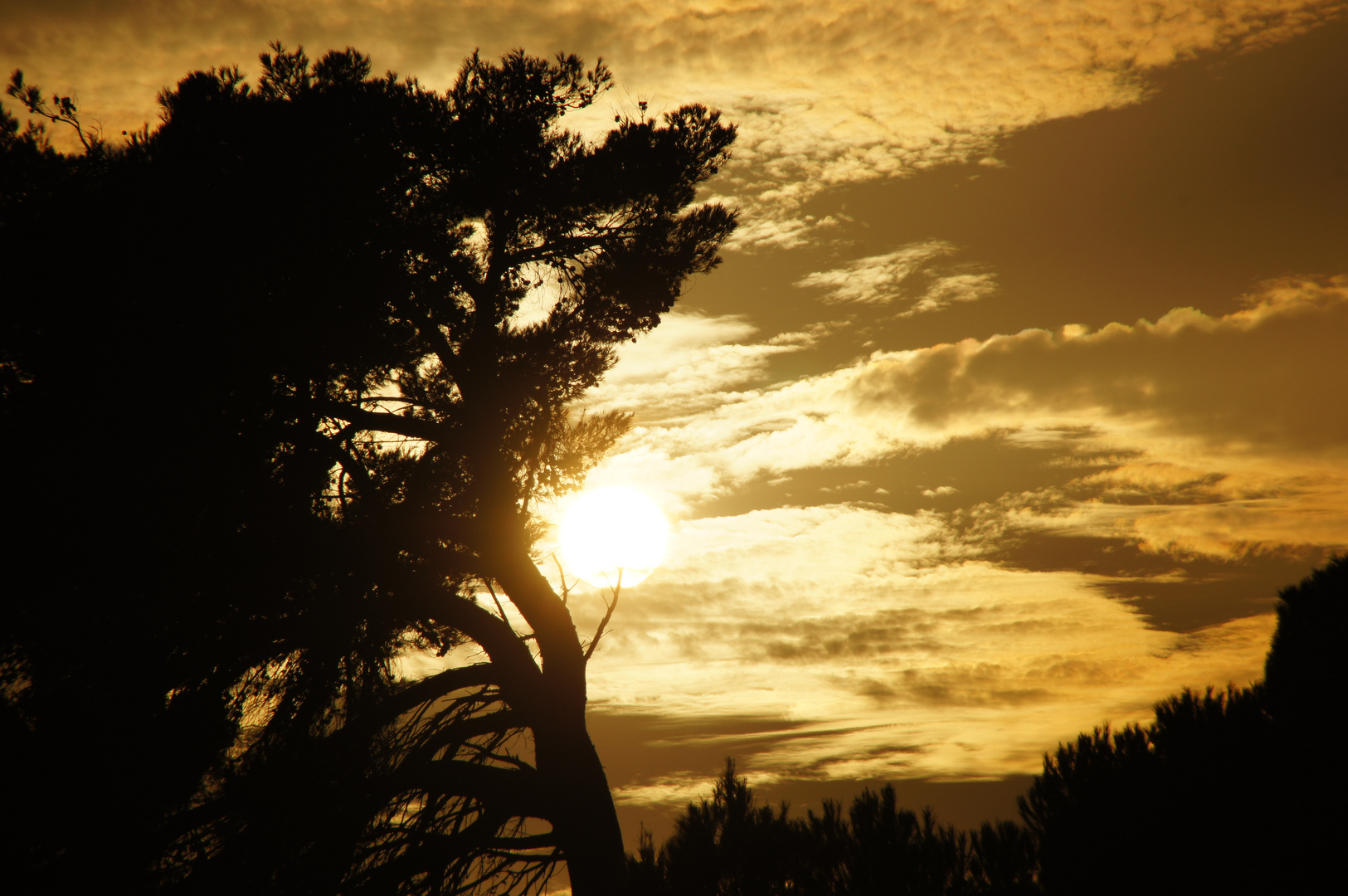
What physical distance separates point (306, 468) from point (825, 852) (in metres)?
10.1

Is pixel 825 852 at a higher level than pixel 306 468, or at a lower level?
lower

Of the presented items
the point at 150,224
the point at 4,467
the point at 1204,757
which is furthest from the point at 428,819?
the point at 1204,757

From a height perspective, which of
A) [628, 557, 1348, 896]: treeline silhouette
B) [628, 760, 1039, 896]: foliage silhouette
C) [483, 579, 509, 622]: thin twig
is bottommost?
[628, 760, 1039, 896]: foliage silhouette

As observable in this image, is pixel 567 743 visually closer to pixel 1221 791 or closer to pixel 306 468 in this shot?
pixel 306 468

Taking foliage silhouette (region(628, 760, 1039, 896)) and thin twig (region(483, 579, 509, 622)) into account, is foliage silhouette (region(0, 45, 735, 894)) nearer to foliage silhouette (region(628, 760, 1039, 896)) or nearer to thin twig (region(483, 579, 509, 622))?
thin twig (region(483, 579, 509, 622))

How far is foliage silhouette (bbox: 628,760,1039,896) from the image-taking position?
37.1 ft

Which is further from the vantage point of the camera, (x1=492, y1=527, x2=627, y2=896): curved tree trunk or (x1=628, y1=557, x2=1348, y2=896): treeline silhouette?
(x1=492, y1=527, x2=627, y2=896): curved tree trunk

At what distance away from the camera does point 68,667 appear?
6.57 m

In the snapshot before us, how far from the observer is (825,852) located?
1307cm

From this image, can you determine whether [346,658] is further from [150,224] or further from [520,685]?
[150,224]

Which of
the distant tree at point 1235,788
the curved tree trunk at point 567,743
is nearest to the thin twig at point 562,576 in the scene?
the curved tree trunk at point 567,743

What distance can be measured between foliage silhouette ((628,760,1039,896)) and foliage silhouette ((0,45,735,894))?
3.31m

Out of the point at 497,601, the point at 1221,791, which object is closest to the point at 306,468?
the point at 497,601

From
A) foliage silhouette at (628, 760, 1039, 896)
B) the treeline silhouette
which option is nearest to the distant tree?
the treeline silhouette
